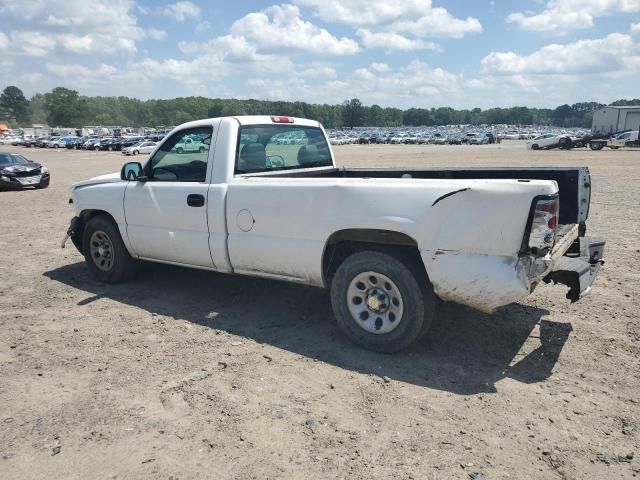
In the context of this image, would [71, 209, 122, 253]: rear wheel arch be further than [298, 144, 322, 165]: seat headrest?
Yes

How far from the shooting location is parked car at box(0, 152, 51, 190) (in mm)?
17875

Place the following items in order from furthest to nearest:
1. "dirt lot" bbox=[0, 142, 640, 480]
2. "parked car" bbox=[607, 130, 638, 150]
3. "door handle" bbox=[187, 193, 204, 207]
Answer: "parked car" bbox=[607, 130, 638, 150] → "door handle" bbox=[187, 193, 204, 207] → "dirt lot" bbox=[0, 142, 640, 480]

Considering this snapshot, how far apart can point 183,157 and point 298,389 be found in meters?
2.84

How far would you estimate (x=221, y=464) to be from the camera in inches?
Result: 114

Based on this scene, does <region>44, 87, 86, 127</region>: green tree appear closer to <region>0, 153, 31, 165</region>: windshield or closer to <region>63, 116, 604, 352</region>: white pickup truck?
<region>0, 153, 31, 165</region>: windshield

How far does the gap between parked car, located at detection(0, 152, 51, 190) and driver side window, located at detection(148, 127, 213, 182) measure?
1520 cm

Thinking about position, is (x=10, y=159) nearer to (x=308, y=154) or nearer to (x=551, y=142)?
(x=308, y=154)

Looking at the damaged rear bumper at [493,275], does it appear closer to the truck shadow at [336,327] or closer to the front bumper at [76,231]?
the truck shadow at [336,327]

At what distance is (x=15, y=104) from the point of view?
194m

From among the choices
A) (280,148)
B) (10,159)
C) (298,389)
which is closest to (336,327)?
(298,389)

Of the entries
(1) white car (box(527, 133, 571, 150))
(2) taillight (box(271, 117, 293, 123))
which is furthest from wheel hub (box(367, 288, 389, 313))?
(1) white car (box(527, 133, 571, 150))

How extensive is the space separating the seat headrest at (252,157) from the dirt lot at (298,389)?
4.84ft

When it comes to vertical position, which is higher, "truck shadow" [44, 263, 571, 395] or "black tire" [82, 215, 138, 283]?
"black tire" [82, 215, 138, 283]

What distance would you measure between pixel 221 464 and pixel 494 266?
222 centimetres
